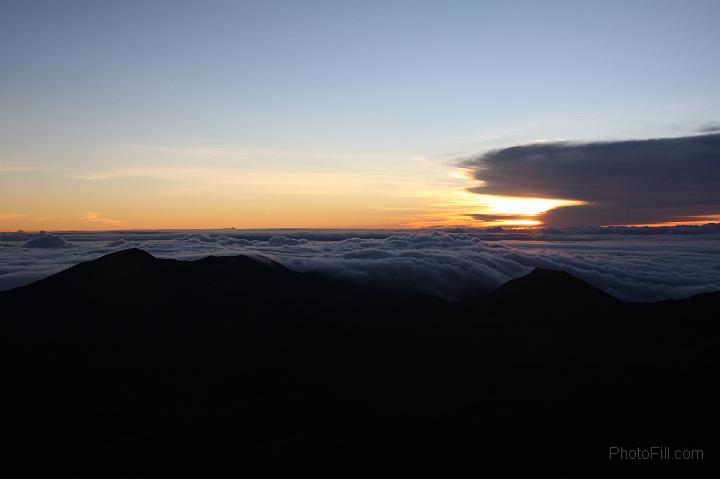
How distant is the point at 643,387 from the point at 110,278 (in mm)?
101325

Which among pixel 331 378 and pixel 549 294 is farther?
pixel 549 294

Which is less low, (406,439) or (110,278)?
(110,278)

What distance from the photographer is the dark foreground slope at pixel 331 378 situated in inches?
1559

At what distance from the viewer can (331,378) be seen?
6156 cm

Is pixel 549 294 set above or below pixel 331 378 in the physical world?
above

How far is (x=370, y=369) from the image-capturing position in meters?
64.9

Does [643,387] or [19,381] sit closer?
[643,387]

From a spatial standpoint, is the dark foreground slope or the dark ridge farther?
the dark ridge

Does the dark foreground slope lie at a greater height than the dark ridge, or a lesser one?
lesser

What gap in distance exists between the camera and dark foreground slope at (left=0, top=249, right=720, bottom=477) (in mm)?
39594

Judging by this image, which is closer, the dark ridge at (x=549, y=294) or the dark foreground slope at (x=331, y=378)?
the dark foreground slope at (x=331, y=378)

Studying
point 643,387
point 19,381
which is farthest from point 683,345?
point 19,381

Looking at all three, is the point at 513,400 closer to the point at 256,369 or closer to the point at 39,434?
the point at 256,369

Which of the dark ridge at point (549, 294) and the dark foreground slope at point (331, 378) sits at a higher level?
the dark ridge at point (549, 294)
